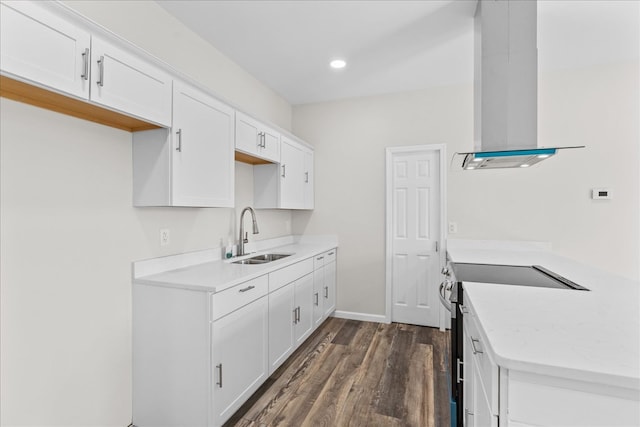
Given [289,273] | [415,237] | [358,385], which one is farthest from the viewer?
[415,237]

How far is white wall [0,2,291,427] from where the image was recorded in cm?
138

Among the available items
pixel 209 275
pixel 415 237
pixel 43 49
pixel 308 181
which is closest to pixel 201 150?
pixel 209 275

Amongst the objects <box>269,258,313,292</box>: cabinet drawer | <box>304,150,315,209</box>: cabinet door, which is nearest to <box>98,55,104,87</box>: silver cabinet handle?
<box>269,258,313,292</box>: cabinet drawer

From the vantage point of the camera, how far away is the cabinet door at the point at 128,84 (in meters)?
1.44

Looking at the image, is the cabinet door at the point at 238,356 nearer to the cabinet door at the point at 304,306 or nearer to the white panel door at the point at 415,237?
the cabinet door at the point at 304,306

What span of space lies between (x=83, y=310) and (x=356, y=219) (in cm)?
284

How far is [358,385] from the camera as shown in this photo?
2385mm

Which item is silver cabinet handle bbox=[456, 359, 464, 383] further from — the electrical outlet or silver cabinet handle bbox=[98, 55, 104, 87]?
silver cabinet handle bbox=[98, 55, 104, 87]

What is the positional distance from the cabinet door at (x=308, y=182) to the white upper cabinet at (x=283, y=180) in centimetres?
10

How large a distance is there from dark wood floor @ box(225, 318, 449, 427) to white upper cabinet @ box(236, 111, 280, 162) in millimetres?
1851

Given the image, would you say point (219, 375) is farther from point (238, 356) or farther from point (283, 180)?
point (283, 180)

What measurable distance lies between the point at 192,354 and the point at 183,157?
1.16 m

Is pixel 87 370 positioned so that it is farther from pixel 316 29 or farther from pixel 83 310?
pixel 316 29

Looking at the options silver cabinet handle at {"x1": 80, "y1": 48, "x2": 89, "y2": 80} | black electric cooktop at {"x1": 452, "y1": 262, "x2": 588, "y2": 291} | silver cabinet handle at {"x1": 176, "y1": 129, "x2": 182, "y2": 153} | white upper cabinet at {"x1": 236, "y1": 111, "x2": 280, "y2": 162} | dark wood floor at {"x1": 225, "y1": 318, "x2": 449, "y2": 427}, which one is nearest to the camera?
silver cabinet handle at {"x1": 80, "y1": 48, "x2": 89, "y2": 80}
